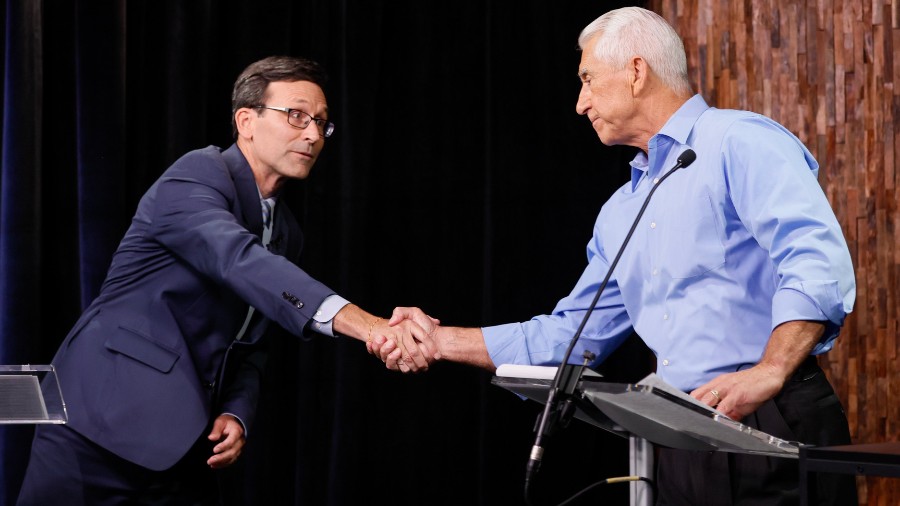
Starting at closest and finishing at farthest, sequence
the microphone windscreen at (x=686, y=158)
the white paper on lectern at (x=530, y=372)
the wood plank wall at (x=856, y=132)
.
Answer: the white paper on lectern at (x=530, y=372), the microphone windscreen at (x=686, y=158), the wood plank wall at (x=856, y=132)

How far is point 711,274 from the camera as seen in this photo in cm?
203

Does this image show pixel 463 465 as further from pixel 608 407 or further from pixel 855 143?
pixel 608 407

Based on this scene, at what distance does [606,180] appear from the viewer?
4.11m

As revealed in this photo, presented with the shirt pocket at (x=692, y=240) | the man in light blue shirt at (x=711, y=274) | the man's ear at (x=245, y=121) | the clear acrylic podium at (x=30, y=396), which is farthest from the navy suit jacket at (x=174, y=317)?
the shirt pocket at (x=692, y=240)

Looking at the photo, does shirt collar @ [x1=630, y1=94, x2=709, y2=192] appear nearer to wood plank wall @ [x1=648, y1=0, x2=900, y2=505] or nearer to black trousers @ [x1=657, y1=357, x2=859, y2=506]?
black trousers @ [x1=657, y1=357, x2=859, y2=506]

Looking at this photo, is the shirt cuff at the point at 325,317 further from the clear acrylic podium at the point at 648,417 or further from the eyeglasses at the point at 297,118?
the clear acrylic podium at the point at 648,417

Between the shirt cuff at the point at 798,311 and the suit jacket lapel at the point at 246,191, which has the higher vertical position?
the suit jacket lapel at the point at 246,191

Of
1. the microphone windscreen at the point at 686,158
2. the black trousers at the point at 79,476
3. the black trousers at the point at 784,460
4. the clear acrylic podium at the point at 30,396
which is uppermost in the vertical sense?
the microphone windscreen at the point at 686,158

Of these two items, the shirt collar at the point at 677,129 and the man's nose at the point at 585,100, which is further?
the man's nose at the point at 585,100

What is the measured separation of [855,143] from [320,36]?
206 cm

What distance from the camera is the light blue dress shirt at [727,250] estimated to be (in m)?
1.76

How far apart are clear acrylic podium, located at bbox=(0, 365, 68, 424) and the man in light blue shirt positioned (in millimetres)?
978

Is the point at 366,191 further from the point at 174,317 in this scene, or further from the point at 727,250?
the point at 727,250

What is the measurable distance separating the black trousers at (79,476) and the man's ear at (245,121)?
94 cm
